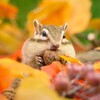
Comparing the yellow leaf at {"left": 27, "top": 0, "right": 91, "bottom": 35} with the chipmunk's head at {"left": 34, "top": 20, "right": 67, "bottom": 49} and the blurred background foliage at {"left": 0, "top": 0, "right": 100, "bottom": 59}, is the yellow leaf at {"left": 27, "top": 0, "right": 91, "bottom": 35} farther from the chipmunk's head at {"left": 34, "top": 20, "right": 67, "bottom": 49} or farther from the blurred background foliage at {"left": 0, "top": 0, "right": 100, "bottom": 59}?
the chipmunk's head at {"left": 34, "top": 20, "right": 67, "bottom": 49}

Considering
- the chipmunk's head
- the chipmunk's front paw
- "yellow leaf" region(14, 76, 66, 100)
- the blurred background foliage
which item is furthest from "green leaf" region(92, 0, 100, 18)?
"yellow leaf" region(14, 76, 66, 100)

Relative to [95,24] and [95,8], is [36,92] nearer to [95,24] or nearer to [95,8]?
[95,24]

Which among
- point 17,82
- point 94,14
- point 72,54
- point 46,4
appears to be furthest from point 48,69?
point 94,14

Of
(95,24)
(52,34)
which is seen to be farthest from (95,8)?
(52,34)

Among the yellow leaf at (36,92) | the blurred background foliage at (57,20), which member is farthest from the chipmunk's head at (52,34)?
the blurred background foliage at (57,20)

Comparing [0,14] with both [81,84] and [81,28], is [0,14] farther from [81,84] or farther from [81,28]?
[81,84]

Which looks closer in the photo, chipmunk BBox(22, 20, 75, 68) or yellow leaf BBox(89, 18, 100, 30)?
chipmunk BBox(22, 20, 75, 68)

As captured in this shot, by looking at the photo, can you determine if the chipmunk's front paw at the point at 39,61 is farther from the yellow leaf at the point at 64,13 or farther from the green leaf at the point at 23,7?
the green leaf at the point at 23,7
